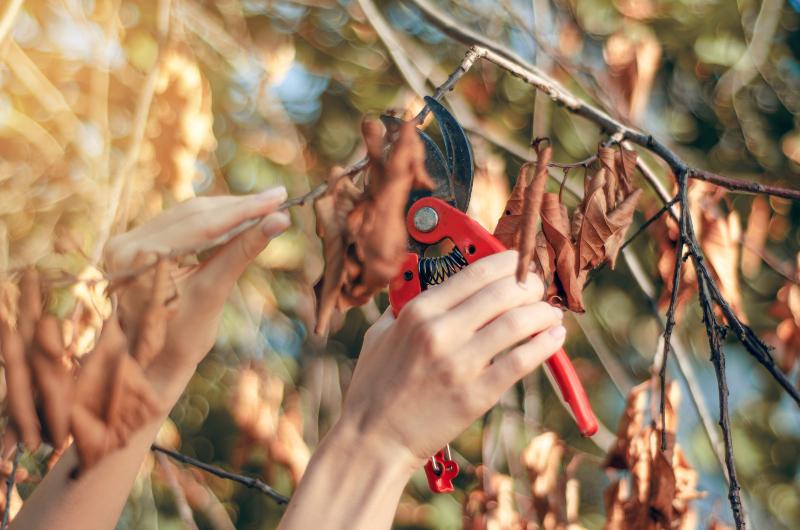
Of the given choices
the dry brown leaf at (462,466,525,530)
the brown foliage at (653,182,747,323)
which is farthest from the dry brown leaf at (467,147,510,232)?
the dry brown leaf at (462,466,525,530)

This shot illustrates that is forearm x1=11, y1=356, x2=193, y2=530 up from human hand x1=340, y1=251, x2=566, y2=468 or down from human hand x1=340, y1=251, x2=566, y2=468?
down

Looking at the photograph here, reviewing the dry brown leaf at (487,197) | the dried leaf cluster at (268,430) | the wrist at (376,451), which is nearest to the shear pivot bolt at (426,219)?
the wrist at (376,451)

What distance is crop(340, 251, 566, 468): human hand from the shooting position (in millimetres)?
682

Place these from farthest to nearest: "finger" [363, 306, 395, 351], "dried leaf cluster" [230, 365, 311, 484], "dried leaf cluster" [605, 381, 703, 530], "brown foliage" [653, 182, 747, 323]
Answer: "dried leaf cluster" [230, 365, 311, 484]
"brown foliage" [653, 182, 747, 323]
"dried leaf cluster" [605, 381, 703, 530]
"finger" [363, 306, 395, 351]

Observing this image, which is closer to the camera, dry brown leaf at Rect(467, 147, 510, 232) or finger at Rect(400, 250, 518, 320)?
finger at Rect(400, 250, 518, 320)

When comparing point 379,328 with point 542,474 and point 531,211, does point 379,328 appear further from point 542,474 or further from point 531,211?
point 542,474

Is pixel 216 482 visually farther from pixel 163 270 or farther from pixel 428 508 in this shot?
pixel 163 270

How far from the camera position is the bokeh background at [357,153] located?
1982 millimetres

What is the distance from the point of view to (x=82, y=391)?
68cm

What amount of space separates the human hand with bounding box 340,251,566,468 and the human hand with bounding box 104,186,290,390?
0.50 feet

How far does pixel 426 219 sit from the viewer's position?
2.75 feet

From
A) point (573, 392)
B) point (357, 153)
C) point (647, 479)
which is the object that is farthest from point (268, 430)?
point (573, 392)

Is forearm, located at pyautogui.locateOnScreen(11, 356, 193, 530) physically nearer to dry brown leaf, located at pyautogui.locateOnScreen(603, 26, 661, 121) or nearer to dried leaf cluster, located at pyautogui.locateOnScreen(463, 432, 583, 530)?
dried leaf cluster, located at pyautogui.locateOnScreen(463, 432, 583, 530)

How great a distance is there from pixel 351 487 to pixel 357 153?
4.84 ft
